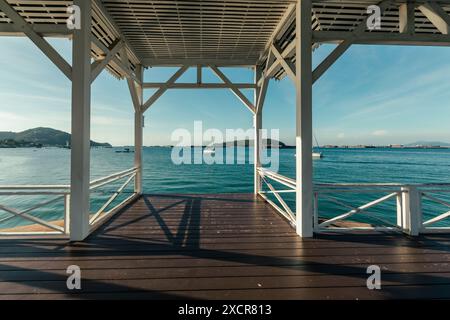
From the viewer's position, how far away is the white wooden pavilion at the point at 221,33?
253 cm

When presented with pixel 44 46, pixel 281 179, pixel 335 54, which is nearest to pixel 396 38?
pixel 335 54

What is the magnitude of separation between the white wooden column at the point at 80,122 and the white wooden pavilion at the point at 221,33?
1cm

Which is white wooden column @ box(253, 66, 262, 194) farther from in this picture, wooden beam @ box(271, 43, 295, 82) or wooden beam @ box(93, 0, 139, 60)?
wooden beam @ box(93, 0, 139, 60)

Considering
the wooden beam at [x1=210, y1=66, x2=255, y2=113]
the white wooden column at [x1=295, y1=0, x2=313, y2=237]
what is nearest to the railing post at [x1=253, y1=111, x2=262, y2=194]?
the wooden beam at [x1=210, y1=66, x2=255, y2=113]

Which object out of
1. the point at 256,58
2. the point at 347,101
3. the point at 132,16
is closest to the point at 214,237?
the point at 132,16

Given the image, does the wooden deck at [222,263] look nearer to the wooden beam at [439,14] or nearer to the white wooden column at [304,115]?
the white wooden column at [304,115]

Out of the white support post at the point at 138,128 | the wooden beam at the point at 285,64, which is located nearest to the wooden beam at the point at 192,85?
the white support post at the point at 138,128

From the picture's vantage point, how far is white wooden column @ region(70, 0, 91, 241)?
250 cm

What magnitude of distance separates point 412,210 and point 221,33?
410 cm

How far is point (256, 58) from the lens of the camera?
15.6 feet

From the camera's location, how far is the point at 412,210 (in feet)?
9.21

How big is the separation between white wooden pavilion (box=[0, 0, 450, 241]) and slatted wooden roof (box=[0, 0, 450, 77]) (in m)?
0.01

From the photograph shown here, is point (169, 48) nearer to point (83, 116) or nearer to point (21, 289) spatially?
point (83, 116)

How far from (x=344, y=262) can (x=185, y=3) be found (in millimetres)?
3887
